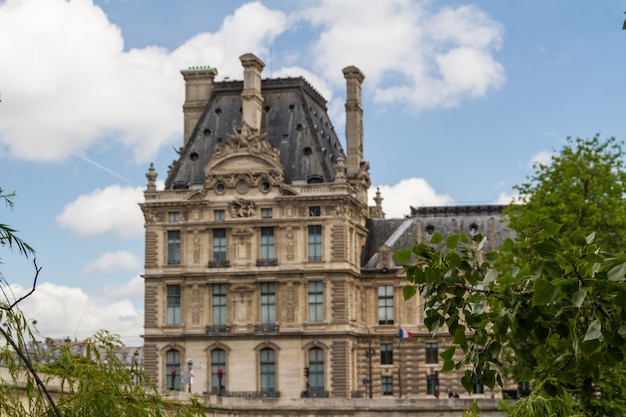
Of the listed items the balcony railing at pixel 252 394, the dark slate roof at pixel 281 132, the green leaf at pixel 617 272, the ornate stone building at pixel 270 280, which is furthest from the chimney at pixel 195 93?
the green leaf at pixel 617 272

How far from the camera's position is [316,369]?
2891 inches

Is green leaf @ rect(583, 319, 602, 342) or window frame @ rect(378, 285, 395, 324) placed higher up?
window frame @ rect(378, 285, 395, 324)

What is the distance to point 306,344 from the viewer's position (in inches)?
2896

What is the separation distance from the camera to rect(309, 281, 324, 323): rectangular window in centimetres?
7400

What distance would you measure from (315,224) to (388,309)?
7.86 m

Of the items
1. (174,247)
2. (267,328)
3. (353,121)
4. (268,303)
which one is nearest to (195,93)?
(353,121)

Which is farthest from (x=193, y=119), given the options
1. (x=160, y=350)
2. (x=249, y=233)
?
(x=160, y=350)

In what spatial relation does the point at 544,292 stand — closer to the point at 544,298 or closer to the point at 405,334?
the point at 544,298

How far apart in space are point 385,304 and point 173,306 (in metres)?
13.1

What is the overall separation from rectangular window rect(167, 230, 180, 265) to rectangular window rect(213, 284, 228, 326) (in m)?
2.98

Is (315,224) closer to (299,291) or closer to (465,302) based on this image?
(299,291)

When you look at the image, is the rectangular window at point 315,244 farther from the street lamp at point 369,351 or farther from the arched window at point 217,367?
the arched window at point 217,367

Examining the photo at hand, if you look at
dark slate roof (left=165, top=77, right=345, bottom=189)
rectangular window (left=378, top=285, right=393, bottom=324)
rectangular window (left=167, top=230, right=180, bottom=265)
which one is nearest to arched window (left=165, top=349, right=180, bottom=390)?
rectangular window (left=167, top=230, right=180, bottom=265)

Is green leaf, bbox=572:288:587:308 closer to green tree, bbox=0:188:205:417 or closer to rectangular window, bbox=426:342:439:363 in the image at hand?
green tree, bbox=0:188:205:417
